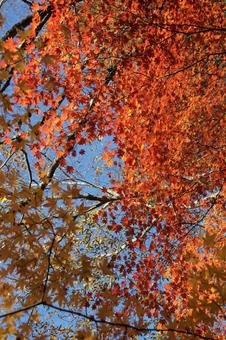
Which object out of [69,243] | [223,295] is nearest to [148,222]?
[69,243]

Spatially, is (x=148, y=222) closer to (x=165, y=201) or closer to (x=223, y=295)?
(x=165, y=201)

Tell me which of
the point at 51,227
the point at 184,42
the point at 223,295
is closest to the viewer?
the point at 223,295

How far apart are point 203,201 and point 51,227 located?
27.7ft

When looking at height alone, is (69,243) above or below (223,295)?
above

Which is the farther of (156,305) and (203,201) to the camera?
(203,201)

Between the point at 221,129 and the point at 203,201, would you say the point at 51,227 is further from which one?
the point at 221,129

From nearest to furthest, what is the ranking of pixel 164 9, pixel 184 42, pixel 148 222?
pixel 148 222 < pixel 164 9 < pixel 184 42

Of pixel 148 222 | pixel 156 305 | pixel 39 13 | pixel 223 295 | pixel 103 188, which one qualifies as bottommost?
pixel 223 295

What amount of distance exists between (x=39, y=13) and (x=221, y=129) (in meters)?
6.68

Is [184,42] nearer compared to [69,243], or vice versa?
[69,243]

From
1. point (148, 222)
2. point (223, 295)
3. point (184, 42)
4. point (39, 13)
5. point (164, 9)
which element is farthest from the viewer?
point (184, 42)

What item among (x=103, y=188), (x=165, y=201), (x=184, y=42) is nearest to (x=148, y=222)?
(x=165, y=201)

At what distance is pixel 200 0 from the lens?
12.2 metres

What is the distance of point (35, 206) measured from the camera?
426cm
